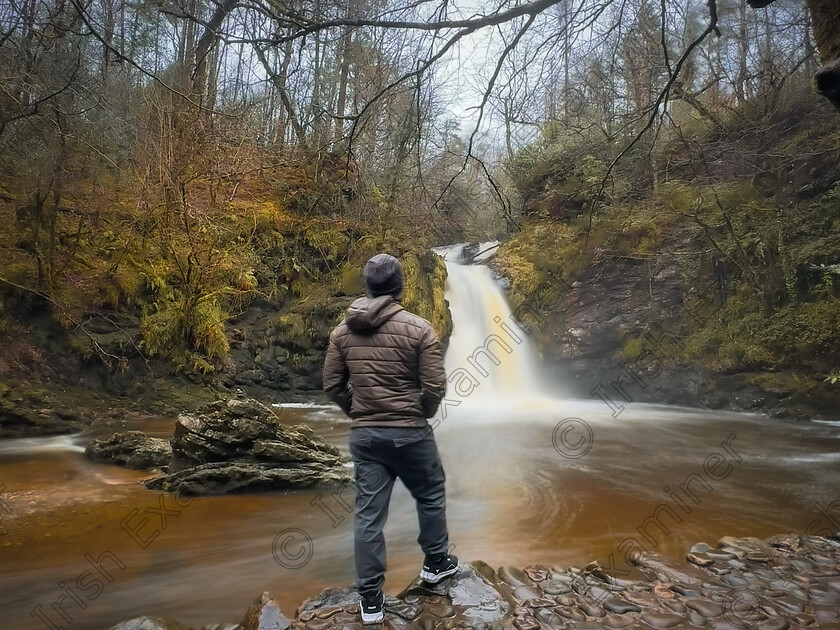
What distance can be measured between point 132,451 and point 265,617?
444cm

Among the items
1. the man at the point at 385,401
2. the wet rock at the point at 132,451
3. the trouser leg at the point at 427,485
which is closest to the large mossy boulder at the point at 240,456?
the wet rock at the point at 132,451

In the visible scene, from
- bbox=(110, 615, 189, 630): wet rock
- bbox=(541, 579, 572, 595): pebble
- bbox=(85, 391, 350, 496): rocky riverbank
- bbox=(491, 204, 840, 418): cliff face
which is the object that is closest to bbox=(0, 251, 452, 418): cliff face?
bbox=(491, 204, 840, 418): cliff face

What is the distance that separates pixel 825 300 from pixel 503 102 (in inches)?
353

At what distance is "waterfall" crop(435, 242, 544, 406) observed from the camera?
1234cm

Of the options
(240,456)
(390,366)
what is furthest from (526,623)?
(240,456)

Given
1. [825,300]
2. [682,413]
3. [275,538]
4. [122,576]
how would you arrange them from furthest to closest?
[682,413] < [825,300] < [275,538] < [122,576]

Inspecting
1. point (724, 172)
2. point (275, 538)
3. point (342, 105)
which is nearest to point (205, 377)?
point (342, 105)

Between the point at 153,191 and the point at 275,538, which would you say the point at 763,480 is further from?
the point at 153,191

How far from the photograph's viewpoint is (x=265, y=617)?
2.61 meters

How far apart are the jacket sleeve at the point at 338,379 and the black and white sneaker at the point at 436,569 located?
945 mm

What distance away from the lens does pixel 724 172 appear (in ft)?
35.6

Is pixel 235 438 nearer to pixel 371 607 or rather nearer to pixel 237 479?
pixel 237 479

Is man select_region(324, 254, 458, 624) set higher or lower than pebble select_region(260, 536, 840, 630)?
higher

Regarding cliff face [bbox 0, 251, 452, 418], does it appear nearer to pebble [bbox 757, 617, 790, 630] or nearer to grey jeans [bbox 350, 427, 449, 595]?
grey jeans [bbox 350, 427, 449, 595]
